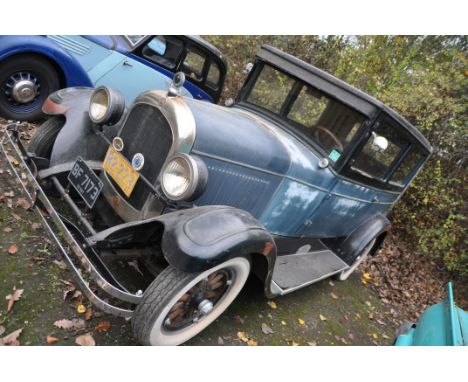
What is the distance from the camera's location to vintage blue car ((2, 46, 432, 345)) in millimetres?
2121

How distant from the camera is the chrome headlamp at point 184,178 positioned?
7.00ft

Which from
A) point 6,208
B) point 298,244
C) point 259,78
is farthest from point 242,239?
point 6,208

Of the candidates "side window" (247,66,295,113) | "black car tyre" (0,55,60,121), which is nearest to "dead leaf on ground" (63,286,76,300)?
"side window" (247,66,295,113)

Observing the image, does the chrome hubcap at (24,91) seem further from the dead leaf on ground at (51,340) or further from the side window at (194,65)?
the dead leaf on ground at (51,340)

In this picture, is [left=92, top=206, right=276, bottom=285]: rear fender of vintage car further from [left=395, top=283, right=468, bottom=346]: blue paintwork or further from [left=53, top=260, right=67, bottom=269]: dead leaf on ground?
[left=395, top=283, right=468, bottom=346]: blue paintwork

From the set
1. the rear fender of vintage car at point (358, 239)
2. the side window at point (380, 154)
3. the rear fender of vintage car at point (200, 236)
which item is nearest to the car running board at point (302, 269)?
the rear fender of vintage car at point (358, 239)

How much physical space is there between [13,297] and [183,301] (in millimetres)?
1127

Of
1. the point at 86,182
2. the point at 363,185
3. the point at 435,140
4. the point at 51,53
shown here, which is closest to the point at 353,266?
the point at 363,185

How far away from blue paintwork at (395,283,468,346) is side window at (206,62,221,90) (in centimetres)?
455

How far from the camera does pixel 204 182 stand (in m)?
2.16

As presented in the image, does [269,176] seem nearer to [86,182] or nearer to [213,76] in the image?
[86,182]

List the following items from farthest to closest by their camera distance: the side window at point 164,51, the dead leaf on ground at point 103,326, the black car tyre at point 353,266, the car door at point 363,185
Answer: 1. the side window at point 164,51
2. the black car tyre at point 353,266
3. the car door at point 363,185
4. the dead leaf on ground at point 103,326

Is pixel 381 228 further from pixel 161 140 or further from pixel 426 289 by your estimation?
pixel 161 140

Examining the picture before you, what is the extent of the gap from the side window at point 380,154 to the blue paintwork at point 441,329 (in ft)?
4.25
